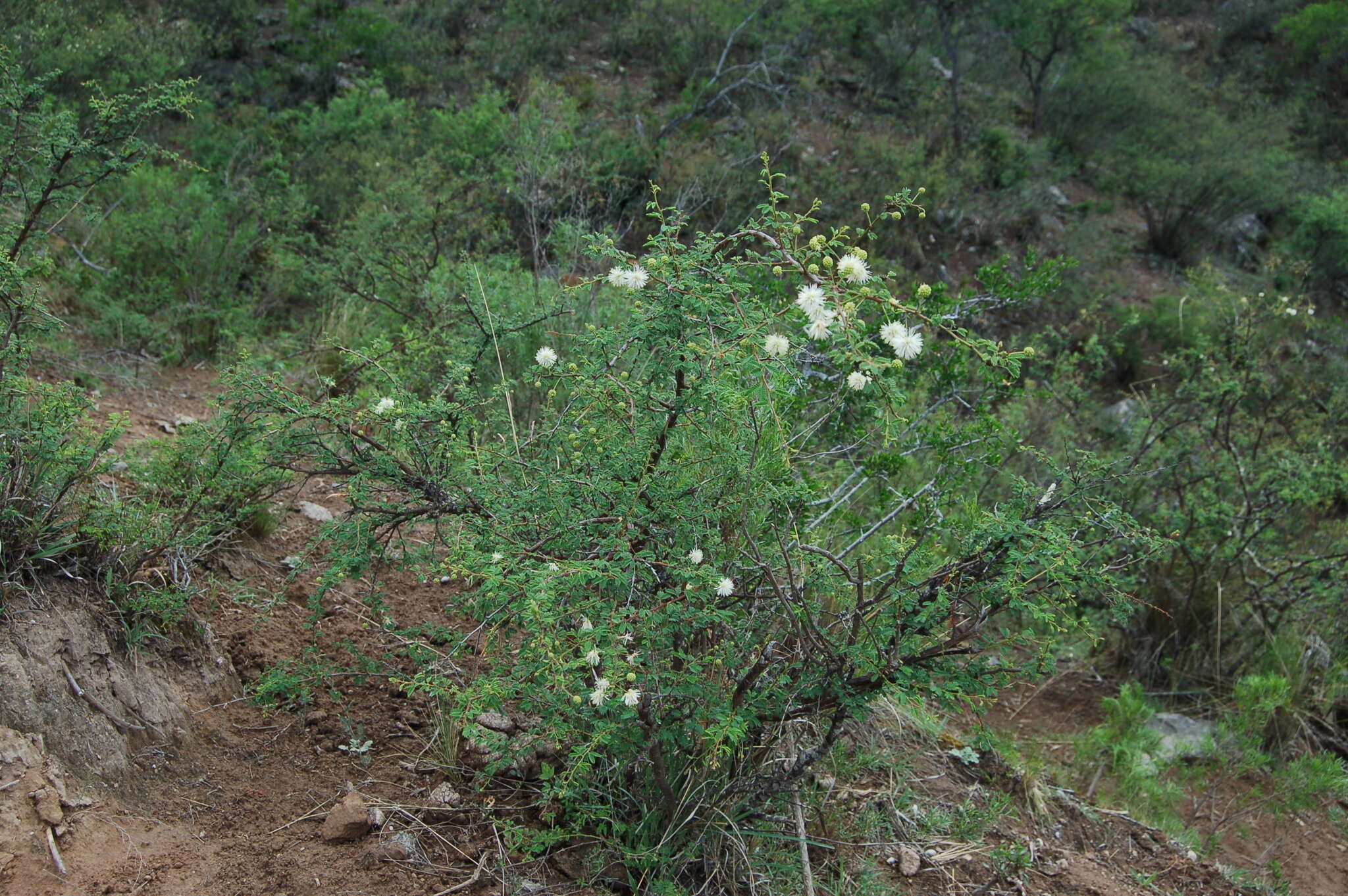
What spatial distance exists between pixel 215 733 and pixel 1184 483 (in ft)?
14.9

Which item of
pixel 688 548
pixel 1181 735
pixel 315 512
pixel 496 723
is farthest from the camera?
pixel 1181 735

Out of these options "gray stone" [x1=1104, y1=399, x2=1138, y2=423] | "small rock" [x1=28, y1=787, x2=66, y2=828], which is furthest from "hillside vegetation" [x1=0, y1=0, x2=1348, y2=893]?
"small rock" [x1=28, y1=787, x2=66, y2=828]

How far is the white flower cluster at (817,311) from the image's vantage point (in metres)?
1.81

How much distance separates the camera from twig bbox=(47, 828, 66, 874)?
6.05ft

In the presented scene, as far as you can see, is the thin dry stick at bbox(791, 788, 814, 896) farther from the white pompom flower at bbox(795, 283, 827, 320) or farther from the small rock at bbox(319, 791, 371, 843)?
the white pompom flower at bbox(795, 283, 827, 320)

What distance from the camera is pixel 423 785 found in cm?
244

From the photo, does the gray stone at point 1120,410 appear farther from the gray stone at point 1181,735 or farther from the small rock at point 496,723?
the small rock at point 496,723

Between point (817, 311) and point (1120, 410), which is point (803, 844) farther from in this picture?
point (1120, 410)

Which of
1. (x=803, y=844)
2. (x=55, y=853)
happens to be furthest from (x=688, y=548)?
(x=55, y=853)

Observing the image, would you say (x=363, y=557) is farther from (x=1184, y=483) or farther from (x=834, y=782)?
(x=1184, y=483)

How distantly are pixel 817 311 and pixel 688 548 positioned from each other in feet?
2.10

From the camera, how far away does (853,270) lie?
187 cm

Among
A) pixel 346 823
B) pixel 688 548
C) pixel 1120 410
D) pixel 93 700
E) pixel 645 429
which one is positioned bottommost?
pixel 1120 410

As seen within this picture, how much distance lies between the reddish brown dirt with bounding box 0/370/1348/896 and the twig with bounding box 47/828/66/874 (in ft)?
0.05
